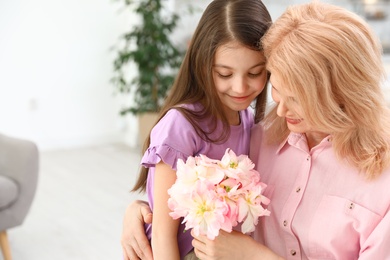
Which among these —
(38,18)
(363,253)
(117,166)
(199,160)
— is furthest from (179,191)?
(38,18)

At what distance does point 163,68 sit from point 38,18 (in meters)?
1.25

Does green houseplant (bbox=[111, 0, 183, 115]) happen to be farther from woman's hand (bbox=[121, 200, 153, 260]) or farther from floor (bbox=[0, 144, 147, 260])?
woman's hand (bbox=[121, 200, 153, 260])

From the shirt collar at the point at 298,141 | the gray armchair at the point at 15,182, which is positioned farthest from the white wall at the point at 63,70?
the shirt collar at the point at 298,141

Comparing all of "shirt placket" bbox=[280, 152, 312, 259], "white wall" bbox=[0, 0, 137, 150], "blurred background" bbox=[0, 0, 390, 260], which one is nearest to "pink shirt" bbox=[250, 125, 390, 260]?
"shirt placket" bbox=[280, 152, 312, 259]

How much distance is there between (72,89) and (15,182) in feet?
8.09

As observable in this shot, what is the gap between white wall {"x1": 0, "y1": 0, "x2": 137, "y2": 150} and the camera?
528 centimetres

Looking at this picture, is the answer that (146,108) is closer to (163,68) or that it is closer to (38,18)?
(163,68)

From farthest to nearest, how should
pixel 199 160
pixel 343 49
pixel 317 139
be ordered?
pixel 317 139 < pixel 199 160 < pixel 343 49

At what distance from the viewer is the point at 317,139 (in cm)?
153

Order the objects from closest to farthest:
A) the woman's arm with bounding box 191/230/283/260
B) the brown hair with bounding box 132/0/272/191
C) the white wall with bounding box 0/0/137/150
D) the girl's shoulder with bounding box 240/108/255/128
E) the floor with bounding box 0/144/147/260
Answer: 1. the woman's arm with bounding box 191/230/283/260
2. the brown hair with bounding box 132/0/272/191
3. the girl's shoulder with bounding box 240/108/255/128
4. the floor with bounding box 0/144/147/260
5. the white wall with bounding box 0/0/137/150

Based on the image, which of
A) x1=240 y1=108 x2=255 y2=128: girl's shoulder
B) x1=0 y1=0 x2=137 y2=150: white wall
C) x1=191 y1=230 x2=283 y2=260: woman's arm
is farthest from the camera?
x1=0 y1=0 x2=137 y2=150: white wall

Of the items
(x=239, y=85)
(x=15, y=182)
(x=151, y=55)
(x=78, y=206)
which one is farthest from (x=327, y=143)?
(x=151, y=55)

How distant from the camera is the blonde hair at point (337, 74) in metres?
1.27

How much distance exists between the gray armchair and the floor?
336 mm
